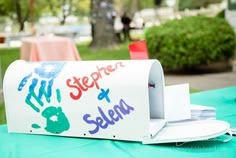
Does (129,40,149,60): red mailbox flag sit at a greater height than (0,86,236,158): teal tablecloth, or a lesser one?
greater

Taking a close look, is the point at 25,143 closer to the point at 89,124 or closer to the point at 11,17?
the point at 89,124

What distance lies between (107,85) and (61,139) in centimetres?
47

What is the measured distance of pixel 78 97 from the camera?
2.21 metres

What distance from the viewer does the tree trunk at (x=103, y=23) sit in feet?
37.5

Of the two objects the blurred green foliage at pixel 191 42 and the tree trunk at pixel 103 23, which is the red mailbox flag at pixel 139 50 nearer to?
the blurred green foliage at pixel 191 42

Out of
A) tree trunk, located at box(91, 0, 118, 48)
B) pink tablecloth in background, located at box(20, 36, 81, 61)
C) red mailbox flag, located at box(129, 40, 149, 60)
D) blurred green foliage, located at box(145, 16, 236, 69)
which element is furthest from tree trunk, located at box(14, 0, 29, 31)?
red mailbox flag, located at box(129, 40, 149, 60)

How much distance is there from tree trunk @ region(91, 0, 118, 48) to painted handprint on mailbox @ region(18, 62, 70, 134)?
9.26 metres

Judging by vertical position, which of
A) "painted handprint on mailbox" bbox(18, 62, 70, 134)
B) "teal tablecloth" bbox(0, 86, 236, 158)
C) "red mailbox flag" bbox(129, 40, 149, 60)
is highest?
"red mailbox flag" bbox(129, 40, 149, 60)

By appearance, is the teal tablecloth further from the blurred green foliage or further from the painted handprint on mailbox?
the blurred green foliage

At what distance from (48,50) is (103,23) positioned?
4378 mm

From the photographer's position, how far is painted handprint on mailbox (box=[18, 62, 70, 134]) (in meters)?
2.27

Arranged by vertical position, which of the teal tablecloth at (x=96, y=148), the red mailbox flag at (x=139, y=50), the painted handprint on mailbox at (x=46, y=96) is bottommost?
the teal tablecloth at (x=96, y=148)

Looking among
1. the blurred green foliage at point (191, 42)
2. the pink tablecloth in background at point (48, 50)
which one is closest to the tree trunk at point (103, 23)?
the pink tablecloth in background at point (48, 50)

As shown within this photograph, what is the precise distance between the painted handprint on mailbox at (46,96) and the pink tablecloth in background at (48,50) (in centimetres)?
489
